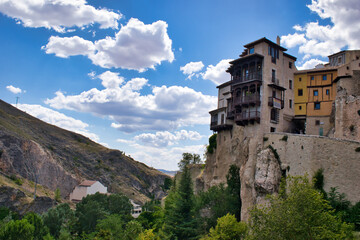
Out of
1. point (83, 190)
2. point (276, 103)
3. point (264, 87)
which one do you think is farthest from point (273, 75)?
point (83, 190)

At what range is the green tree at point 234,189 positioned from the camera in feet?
139

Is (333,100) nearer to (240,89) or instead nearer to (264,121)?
(264,121)

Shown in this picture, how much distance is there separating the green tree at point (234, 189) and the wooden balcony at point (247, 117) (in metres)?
7.37

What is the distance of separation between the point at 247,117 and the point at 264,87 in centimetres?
480

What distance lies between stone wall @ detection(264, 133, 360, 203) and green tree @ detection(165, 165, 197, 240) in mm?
13183

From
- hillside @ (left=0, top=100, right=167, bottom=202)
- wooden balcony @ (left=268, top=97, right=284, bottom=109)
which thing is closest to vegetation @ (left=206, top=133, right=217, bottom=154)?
wooden balcony @ (left=268, top=97, right=284, bottom=109)

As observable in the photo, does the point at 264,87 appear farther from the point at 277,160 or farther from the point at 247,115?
the point at 277,160

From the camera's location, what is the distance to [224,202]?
42.3 m

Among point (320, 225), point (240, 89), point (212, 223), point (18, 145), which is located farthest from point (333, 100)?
point (18, 145)

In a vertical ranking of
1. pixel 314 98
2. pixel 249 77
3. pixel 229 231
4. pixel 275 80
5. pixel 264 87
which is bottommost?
pixel 229 231

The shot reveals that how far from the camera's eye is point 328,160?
30.2m

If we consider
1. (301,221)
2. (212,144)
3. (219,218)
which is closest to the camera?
(301,221)

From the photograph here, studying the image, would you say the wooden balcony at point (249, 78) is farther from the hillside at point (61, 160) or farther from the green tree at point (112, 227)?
the hillside at point (61, 160)

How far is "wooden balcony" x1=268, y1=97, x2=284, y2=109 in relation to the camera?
43.2m
